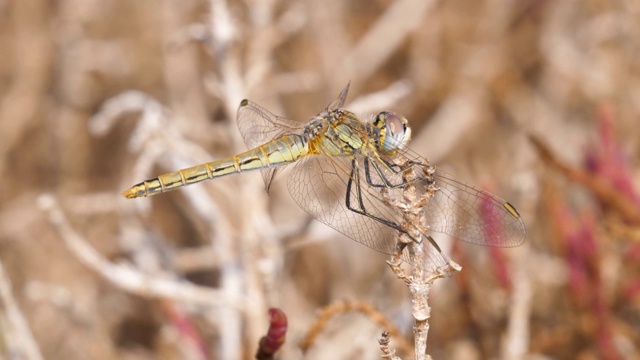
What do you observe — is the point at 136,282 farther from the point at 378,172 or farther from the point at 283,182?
the point at 283,182

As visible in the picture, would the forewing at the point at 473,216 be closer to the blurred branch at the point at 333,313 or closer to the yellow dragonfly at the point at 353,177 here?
the yellow dragonfly at the point at 353,177

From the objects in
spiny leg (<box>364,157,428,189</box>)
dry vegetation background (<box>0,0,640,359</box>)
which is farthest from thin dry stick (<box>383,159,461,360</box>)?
dry vegetation background (<box>0,0,640,359</box>)

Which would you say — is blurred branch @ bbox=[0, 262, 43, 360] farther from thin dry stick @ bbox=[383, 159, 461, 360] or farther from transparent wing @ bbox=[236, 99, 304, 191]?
thin dry stick @ bbox=[383, 159, 461, 360]

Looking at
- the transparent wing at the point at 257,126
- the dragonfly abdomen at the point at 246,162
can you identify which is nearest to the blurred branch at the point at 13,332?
the dragonfly abdomen at the point at 246,162

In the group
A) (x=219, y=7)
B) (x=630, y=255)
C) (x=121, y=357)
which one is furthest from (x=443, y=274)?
(x=121, y=357)

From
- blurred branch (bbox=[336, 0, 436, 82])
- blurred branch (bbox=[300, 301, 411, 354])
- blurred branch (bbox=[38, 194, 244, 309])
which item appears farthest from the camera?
blurred branch (bbox=[336, 0, 436, 82])

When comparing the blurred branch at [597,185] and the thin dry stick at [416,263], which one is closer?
the thin dry stick at [416,263]

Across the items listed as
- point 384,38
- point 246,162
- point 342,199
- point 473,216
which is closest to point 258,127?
point 246,162

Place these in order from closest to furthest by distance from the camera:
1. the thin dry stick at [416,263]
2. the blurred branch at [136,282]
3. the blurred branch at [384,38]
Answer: the thin dry stick at [416,263] < the blurred branch at [136,282] < the blurred branch at [384,38]
